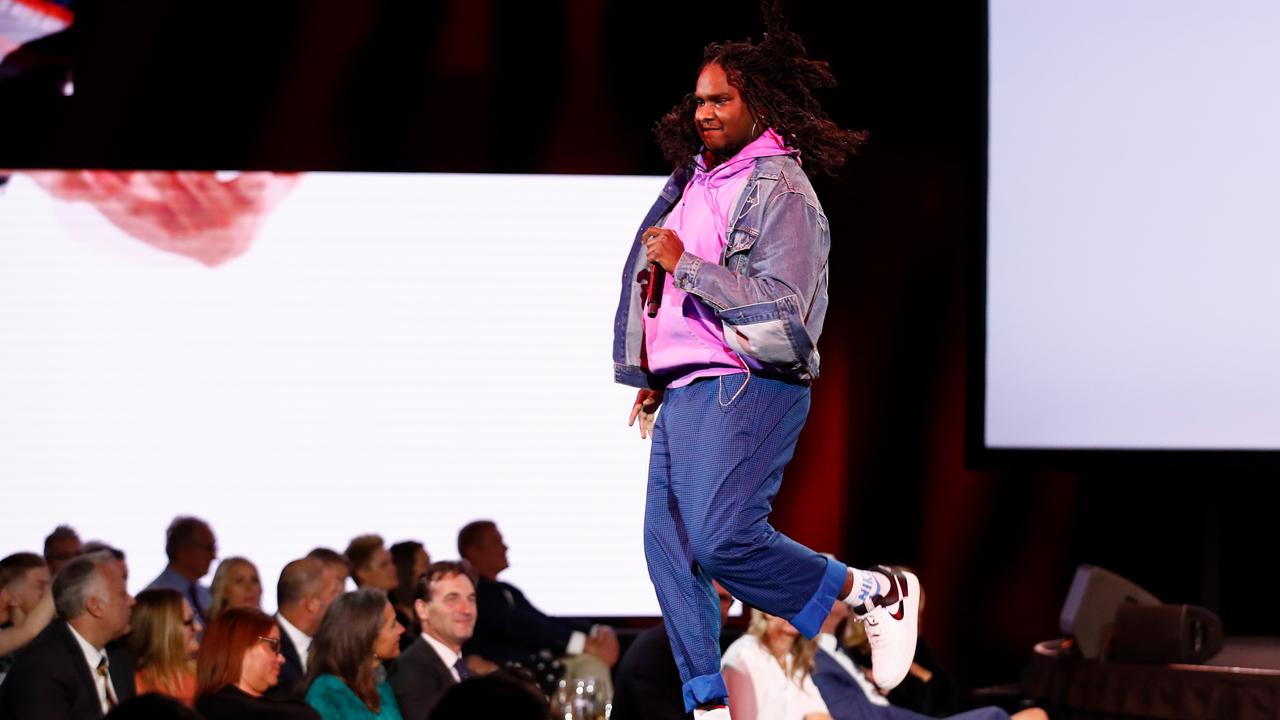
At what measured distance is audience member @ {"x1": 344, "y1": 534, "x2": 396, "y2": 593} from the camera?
6.29m

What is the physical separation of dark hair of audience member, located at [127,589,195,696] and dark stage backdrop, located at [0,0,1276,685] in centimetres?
320

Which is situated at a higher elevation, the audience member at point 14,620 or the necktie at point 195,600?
the audience member at point 14,620

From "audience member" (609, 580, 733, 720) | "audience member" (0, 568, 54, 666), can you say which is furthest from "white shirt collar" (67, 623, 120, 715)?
"audience member" (609, 580, 733, 720)

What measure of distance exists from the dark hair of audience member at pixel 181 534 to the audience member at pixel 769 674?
9.22 ft

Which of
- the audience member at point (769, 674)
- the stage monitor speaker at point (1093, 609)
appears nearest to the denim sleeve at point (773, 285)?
the audience member at point (769, 674)

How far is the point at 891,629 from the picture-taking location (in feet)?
9.58

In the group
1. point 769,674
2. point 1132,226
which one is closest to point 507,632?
point 769,674

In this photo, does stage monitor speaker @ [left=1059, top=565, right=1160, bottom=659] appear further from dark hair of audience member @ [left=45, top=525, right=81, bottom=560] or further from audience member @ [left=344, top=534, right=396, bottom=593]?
dark hair of audience member @ [left=45, top=525, right=81, bottom=560]

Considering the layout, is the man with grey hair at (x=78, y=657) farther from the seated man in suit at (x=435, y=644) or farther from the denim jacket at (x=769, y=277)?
the denim jacket at (x=769, y=277)

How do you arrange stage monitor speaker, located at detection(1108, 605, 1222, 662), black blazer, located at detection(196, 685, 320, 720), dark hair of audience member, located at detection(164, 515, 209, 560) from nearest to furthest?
black blazer, located at detection(196, 685, 320, 720) < stage monitor speaker, located at detection(1108, 605, 1222, 662) < dark hair of audience member, located at detection(164, 515, 209, 560)

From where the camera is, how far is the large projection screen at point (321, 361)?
6.76 meters

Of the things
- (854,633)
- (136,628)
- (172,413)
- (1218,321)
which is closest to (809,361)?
(136,628)

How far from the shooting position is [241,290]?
6.88 m

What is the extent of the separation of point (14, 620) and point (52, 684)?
104 centimetres
